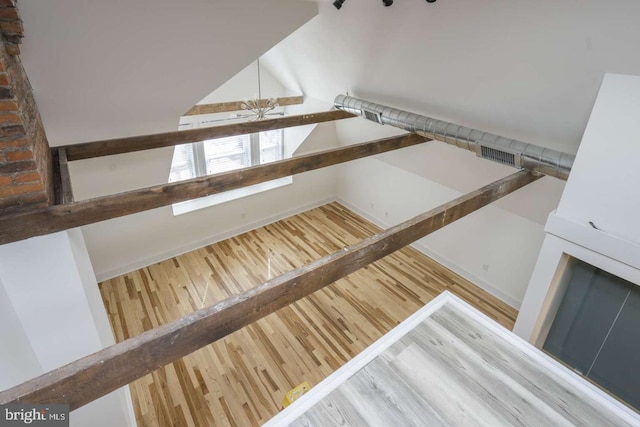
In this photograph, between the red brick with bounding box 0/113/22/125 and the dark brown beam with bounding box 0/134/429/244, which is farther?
the dark brown beam with bounding box 0/134/429/244

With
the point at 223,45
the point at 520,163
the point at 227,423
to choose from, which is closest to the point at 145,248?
the point at 227,423

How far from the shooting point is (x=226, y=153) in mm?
6289

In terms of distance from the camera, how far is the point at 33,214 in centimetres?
189

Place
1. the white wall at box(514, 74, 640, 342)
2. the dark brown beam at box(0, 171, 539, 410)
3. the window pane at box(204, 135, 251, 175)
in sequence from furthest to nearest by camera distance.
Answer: the window pane at box(204, 135, 251, 175)
the white wall at box(514, 74, 640, 342)
the dark brown beam at box(0, 171, 539, 410)

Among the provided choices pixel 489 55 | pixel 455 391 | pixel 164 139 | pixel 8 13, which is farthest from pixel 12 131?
pixel 489 55

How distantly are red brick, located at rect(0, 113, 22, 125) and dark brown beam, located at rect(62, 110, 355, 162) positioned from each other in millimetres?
1286

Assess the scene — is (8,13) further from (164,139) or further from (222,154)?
(222,154)

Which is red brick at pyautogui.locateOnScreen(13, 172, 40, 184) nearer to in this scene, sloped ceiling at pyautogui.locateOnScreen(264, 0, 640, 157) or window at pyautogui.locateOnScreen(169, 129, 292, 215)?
sloped ceiling at pyautogui.locateOnScreen(264, 0, 640, 157)

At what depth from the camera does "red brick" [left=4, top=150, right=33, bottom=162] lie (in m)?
1.77

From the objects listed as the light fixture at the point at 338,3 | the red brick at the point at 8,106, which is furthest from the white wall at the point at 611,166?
the red brick at the point at 8,106

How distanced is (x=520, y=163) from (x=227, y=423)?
3.88m

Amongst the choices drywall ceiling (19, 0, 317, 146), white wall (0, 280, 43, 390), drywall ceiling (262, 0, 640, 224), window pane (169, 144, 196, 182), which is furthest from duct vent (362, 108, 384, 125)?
white wall (0, 280, 43, 390)

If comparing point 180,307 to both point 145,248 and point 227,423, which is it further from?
point 227,423

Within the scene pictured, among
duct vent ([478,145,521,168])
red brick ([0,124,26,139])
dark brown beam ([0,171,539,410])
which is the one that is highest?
red brick ([0,124,26,139])
